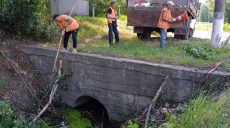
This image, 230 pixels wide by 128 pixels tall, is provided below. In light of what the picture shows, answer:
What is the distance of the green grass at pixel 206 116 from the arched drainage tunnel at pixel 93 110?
3.84 metres

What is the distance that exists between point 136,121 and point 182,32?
18.0ft

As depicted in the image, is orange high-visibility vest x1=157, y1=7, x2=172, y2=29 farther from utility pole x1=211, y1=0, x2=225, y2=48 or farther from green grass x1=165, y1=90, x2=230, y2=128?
green grass x1=165, y1=90, x2=230, y2=128

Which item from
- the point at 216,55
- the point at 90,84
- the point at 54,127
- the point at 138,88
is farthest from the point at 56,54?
the point at 216,55

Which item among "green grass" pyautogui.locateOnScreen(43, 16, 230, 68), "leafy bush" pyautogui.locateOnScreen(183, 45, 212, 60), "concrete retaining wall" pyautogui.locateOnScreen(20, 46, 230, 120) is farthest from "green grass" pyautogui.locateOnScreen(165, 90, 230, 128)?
"leafy bush" pyautogui.locateOnScreen(183, 45, 212, 60)

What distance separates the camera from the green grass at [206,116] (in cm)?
510

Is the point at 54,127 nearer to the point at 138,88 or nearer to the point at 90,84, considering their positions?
the point at 90,84

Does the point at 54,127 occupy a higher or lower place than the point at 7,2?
lower

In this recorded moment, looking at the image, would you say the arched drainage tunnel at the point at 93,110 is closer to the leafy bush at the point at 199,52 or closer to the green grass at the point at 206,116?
the leafy bush at the point at 199,52

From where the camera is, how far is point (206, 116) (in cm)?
521

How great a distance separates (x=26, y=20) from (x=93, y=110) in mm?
3409

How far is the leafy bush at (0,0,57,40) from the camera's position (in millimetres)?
10242

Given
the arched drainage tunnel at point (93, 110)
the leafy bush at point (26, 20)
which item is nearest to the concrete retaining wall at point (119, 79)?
the arched drainage tunnel at point (93, 110)

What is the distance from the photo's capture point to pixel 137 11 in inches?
453

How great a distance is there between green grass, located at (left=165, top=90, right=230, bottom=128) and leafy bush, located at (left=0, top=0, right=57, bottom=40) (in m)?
6.36
